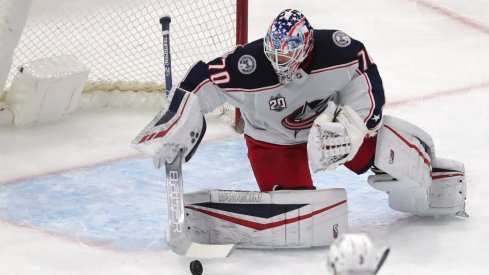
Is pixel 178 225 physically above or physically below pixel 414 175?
below

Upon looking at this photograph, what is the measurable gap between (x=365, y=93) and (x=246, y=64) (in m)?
0.37

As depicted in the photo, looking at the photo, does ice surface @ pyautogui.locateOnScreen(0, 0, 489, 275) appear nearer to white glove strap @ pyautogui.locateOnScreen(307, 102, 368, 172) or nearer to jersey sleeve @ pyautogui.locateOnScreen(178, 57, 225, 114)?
white glove strap @ pyautogui.locateOnScreen(307, 102, 368, 172)

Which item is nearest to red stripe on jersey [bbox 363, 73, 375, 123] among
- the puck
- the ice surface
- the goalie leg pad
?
the goalie leg pad

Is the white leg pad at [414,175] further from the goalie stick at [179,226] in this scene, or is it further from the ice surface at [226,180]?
the goalie stick at [179,226]

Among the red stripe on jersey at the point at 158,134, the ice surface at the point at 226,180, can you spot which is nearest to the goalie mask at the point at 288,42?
the red stripe on jersey at the point at 158,134

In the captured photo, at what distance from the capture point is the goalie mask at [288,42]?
4.09 meters

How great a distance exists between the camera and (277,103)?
4258mm

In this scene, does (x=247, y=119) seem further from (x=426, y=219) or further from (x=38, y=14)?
(x=38, y=14)

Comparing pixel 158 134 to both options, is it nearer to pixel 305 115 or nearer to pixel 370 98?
pixel 305 115

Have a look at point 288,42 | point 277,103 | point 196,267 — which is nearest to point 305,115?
point 277,103

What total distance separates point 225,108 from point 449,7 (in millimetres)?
1789

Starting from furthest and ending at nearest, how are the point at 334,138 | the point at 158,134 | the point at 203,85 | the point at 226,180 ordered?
the point at 226,180, the point at 203,85, the point at 158,134, the point at 334,138

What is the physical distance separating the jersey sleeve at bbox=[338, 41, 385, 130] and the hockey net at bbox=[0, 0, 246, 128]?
1.57 metres

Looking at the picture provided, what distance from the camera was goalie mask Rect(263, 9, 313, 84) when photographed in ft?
13.4
